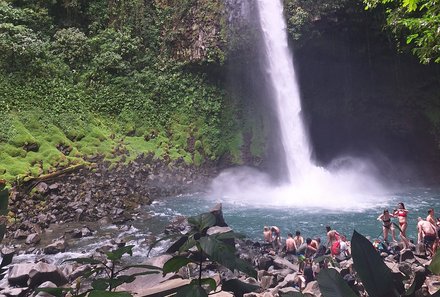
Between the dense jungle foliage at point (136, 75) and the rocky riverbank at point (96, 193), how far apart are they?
39.8 inches

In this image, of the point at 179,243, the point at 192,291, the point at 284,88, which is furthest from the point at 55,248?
the point at 284,88

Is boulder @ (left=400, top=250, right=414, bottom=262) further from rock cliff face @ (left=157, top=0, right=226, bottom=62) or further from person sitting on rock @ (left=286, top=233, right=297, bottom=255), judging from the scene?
rock cliff face @ (left=157, top=0, right=226, bottom=62)

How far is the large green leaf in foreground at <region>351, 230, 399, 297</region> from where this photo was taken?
1.01 m

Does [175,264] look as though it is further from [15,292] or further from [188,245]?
[15,292]

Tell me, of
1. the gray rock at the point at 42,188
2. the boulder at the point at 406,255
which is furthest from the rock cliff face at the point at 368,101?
the gray rock at the point at 42,188

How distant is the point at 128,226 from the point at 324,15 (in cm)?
1870

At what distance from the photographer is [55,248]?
10.5 metres

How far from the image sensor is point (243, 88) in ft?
86.3

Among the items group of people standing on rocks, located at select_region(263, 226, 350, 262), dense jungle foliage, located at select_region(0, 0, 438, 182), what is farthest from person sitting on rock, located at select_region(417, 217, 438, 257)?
dense jungle foliage, located at select_region(0, 0, 438, 182)

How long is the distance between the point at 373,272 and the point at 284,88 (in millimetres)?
25656

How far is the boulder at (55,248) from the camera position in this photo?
10344 mm

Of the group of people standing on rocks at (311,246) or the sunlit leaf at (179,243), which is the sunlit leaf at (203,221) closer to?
the sunlit leaf at (179,243)

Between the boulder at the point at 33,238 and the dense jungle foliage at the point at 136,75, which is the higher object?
the dense jungle foliage at the point at 136,75

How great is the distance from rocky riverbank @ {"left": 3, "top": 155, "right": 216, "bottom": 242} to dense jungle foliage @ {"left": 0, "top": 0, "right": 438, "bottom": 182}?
3.31 ft
